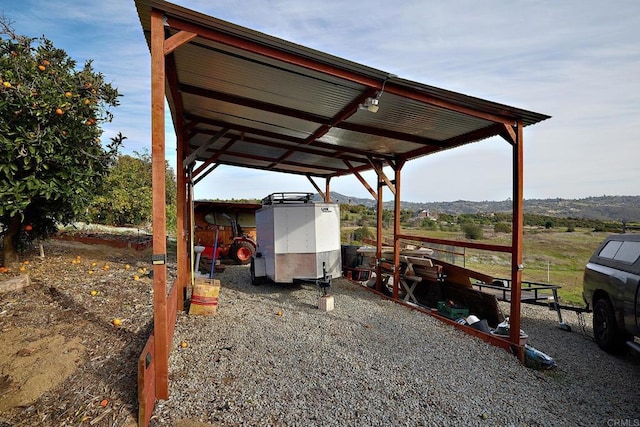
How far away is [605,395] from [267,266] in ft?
20.3

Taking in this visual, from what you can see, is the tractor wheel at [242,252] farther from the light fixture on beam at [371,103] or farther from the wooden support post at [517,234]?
the wooden support post at [517,234]

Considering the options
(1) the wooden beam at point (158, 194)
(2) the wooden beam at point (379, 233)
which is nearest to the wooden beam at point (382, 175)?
(2) the wooden beam at point (379, 233)

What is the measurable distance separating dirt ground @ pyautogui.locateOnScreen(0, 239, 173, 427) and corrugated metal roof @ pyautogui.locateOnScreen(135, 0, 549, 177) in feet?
10.6

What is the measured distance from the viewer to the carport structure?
3049 millimetres

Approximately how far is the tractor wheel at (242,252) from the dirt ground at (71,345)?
4846 mm

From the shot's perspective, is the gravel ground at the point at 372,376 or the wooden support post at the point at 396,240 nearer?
the gravel ground at the point at 372,376

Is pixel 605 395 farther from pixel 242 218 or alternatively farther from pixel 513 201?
pixel 242 218

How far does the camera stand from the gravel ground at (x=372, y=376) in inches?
122

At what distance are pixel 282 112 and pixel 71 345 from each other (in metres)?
4.30

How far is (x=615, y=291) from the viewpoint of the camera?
5.02 m

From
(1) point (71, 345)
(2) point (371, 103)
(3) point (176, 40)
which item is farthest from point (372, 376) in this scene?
(3) point (176, 40)

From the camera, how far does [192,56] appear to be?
3.98 m

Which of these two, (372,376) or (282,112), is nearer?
(372,376)

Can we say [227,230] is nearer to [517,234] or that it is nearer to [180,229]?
[180,229]
